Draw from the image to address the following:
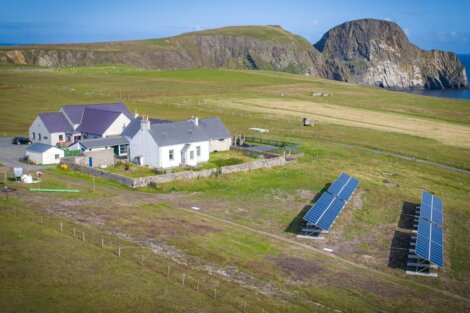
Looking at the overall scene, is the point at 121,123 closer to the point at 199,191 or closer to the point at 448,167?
the point at 199,191

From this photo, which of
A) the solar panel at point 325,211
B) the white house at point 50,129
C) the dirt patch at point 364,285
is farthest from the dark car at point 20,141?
the dirt patch at point 364,285

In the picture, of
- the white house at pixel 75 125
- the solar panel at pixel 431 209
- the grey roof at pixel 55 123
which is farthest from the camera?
the grey roof at pixel 55 123

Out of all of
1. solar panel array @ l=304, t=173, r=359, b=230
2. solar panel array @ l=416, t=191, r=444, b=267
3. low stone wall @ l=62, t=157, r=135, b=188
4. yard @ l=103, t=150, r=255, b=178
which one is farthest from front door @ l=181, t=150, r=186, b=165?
solar panel array @ l=416, t=191, r=444, b=267

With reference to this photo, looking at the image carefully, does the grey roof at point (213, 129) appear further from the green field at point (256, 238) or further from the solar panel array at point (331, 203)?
the solar panel array at point (331, 203)

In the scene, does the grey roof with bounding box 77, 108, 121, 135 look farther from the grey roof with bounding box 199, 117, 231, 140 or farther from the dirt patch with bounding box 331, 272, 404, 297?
the dirt patch with bounding box 331, 272, 404, 297

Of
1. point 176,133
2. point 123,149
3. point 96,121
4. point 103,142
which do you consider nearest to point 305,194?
point 176,133

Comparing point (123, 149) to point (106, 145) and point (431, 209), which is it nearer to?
point (106, 145)
